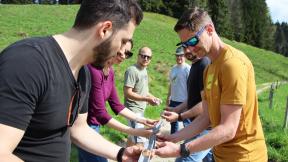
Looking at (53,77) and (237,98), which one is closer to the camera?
(53,77)

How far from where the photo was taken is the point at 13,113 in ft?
6.54

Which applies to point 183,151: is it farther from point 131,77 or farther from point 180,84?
point 180,84

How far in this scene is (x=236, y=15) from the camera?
3494 inches

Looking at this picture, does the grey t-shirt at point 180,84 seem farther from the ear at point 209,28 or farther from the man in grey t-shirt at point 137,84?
the ear at point 209,28

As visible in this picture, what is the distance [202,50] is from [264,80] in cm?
3728

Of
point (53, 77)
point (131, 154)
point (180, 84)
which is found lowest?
point (180, 84)

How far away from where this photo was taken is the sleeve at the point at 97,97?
4453mm

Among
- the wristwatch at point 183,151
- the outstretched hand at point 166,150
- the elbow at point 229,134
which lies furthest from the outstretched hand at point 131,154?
the elbow at point 229,134

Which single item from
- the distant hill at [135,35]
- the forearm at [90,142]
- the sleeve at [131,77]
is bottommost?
the distant hill at [135,35]

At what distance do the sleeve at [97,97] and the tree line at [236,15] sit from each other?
66003mm

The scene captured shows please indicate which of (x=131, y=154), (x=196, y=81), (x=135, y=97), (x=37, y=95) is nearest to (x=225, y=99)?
(x=131, y=154)

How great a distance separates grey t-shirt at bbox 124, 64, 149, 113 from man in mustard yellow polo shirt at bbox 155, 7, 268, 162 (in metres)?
3.56

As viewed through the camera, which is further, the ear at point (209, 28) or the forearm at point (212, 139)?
the ear at point (209, 28)

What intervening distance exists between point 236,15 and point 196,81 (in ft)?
282
